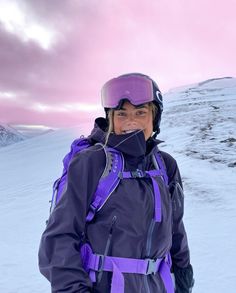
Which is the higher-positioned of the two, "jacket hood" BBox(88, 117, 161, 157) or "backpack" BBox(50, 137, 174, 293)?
"jacket hood" BBox(88, 117, 161, 157)

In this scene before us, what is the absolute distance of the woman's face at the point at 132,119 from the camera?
252 cm

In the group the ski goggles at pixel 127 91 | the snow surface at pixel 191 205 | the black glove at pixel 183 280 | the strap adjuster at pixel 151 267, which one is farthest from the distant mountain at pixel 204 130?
the strap adjuster at pixel 151 267

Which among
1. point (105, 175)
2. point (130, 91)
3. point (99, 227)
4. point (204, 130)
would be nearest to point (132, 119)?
point (130, 91)

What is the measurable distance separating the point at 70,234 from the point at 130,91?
1.02 meters

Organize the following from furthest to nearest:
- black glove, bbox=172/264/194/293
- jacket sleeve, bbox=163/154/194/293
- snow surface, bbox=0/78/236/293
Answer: snow surface, bbox=0/78/236/293
black glove, bbox=172/264/194/293
jacket sleeve, bbox=163/154/194/293

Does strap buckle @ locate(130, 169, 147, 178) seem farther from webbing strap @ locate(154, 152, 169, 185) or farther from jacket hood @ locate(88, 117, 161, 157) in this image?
webbing strap @ locate(154, 152, 169, 185)

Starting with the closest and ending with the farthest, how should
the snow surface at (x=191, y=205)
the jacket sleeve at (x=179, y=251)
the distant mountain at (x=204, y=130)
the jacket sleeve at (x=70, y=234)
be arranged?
the jacket sleeve at (x=70, y=234)
the jacket sleeve at (x=179, y=251)
the snow surface at (x=191, y=205)
the distant mountain at (x=204, y=130)

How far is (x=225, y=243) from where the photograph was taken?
600 cm

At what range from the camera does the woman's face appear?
2.52m

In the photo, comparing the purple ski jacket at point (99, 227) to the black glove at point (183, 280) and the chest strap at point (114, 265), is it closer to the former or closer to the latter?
the chest strap at point (114, 265)

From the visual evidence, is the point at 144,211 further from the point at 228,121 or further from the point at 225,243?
the point at 228,121

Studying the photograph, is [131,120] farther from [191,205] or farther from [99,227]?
[191,205]

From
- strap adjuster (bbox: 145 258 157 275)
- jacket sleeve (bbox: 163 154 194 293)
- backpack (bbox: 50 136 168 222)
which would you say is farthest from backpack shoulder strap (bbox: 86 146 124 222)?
jacket sleeve (bbox: 163 154 194 293)

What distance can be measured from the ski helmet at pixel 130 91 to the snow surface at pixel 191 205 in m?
3.11
